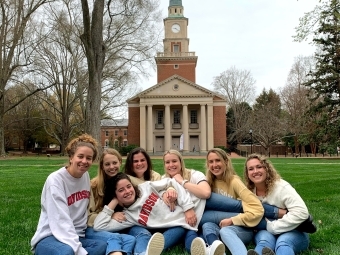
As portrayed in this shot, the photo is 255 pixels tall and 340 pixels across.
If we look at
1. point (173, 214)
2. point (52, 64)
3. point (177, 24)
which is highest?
point (177, 24)

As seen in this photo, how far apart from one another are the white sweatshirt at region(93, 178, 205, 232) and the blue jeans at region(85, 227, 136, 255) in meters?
0.09

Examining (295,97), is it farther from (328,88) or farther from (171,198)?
(171,198)

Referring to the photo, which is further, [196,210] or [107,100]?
[107,100]

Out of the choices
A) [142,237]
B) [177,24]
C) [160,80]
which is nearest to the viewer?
[142,237]

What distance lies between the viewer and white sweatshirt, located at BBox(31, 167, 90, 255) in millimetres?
3242

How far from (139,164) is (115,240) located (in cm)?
119

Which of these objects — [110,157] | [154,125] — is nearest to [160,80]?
[154,125]

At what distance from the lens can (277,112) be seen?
51.2 m

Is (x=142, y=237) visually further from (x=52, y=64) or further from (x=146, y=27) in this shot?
(x=52, y=64)

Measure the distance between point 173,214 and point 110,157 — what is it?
3.44 ft

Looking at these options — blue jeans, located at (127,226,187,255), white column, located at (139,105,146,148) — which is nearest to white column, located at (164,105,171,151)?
white column, located at (139,105,146,148)

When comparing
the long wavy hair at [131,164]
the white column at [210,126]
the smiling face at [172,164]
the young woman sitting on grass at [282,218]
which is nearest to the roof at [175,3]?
the white column at [210,126]

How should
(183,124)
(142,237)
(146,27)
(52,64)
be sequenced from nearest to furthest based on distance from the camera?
(142,237), (146,27), (52,64), (183,124)

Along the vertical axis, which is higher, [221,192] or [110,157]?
[110,157]
